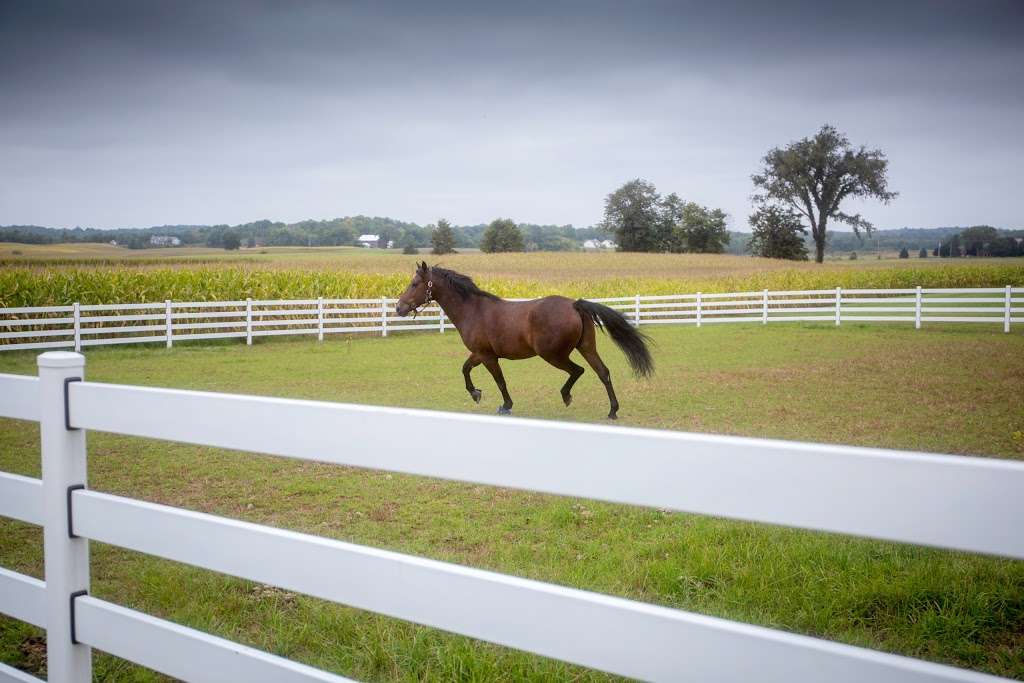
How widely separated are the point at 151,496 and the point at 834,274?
1529 inches

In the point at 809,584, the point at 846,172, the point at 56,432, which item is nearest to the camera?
the point at 56,432

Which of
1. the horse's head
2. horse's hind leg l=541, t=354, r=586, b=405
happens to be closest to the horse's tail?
horse's hind leg l=541, t=354, r=586, b=405

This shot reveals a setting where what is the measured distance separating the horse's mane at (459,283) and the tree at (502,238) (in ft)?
191

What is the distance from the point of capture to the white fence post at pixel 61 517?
226cm

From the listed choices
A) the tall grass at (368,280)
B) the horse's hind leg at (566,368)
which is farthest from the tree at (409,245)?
the horse's hind leg at (566,368)

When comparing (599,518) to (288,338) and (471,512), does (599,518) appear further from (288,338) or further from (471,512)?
A: (288,338)

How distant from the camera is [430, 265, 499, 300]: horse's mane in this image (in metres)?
10.8

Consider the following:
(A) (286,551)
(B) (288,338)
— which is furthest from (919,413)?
(B) (288,338)

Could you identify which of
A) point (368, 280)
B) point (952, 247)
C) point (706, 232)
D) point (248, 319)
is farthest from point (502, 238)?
point (248, 319)

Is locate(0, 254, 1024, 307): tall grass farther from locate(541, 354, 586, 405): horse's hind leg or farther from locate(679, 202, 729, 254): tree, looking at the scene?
locate(679, 202, 729, 254): tree

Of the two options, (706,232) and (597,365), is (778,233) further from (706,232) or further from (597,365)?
(597,365)

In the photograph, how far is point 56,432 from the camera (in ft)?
7.40

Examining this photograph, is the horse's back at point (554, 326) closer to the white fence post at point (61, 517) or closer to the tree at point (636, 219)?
the white fence post at point (61, 517)

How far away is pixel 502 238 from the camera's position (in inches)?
2744
